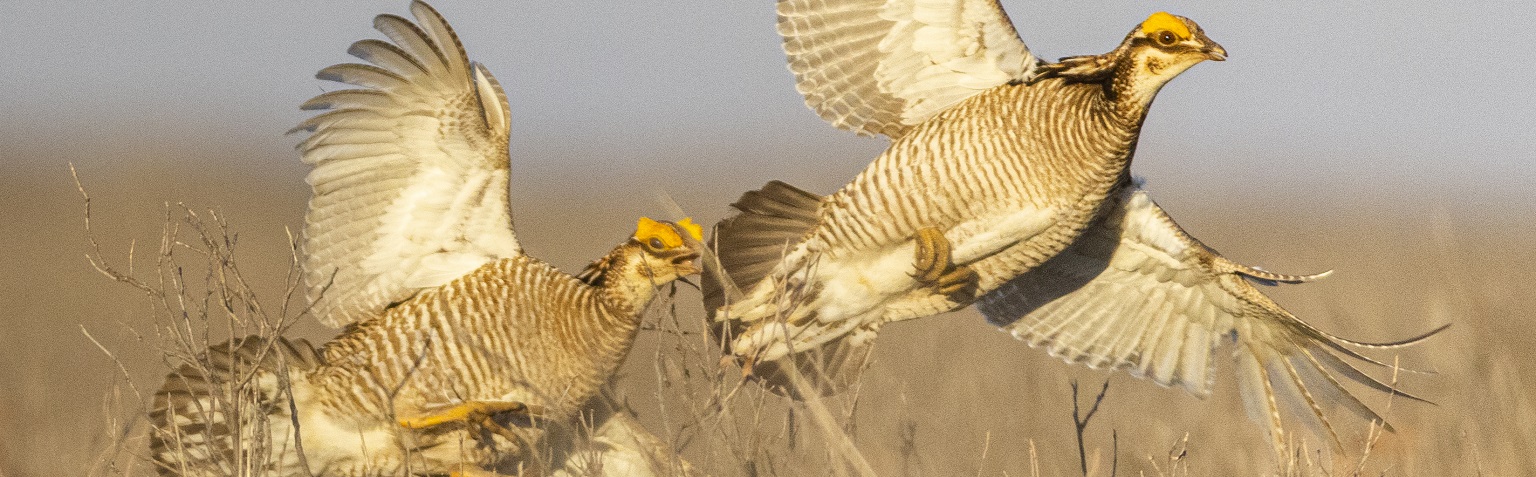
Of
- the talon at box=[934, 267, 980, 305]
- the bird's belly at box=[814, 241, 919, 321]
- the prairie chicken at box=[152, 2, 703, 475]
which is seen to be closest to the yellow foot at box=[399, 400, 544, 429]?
the prairie chicken at box=[152, 2, 703, 475]

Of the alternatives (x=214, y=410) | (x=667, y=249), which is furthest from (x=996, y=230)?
(x=214, y=410)

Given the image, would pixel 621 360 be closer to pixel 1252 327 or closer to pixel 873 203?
pixel 873 203

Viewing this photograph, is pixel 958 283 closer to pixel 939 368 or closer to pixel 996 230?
pixel 996 230

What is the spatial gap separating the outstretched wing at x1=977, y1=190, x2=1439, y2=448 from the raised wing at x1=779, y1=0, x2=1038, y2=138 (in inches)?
31.8

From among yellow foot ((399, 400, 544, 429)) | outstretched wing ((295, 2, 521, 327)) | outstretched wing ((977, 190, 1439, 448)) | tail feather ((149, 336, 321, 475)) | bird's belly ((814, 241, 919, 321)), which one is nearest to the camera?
tail feather ((149, 336, 321, 475))

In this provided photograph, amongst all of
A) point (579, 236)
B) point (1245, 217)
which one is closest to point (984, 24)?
point (579, 236)

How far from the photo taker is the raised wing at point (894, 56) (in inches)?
212

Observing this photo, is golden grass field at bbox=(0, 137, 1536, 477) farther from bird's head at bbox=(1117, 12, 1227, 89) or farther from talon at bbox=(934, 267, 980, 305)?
bird's head at bbox=(1117, 12, 1227, 89)

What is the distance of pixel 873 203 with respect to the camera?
5496mm

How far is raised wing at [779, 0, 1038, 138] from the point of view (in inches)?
212

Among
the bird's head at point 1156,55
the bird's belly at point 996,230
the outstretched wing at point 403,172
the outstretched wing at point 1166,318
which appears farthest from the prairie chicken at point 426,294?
the outstretched wing at point 1166,318

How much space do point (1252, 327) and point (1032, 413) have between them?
1.46 meters

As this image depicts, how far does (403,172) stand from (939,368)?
3.19 metres

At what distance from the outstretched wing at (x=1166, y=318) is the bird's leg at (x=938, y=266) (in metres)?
0.69
